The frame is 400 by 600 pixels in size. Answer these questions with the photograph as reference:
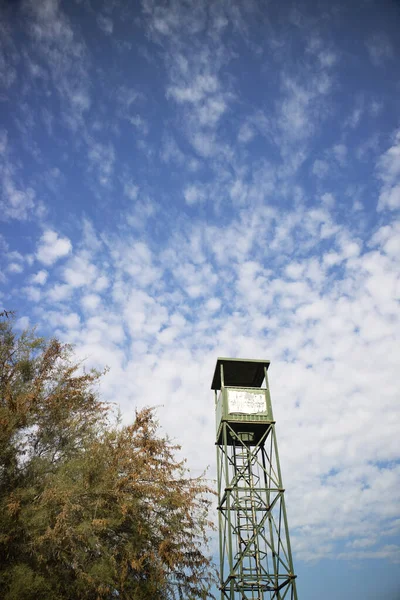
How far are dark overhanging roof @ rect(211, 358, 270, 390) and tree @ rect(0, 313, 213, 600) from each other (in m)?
4.67

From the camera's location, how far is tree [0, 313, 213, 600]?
495 inches

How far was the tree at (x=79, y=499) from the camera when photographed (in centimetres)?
1258

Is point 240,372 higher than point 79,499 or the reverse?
higher

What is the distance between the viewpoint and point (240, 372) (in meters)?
21.3

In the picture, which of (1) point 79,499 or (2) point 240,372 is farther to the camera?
(2) point 240,372

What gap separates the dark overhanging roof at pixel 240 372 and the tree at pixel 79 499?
4674mm

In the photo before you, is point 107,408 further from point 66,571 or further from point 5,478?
point 66,571

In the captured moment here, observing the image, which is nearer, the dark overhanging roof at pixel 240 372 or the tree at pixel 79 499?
the tree at pixel 79 499

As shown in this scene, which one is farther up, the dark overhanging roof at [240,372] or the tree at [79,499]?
the dark overhanging roof at [240,372]

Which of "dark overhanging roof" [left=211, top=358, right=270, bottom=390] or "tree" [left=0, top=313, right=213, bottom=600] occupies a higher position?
"dark overhanging roof" [left=211, top=358, right=270, bottom=390]

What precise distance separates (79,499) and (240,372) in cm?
1019

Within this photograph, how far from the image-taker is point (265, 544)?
17.0 meters

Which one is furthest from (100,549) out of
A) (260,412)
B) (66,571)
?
(260,412)

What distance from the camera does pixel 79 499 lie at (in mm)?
13391
